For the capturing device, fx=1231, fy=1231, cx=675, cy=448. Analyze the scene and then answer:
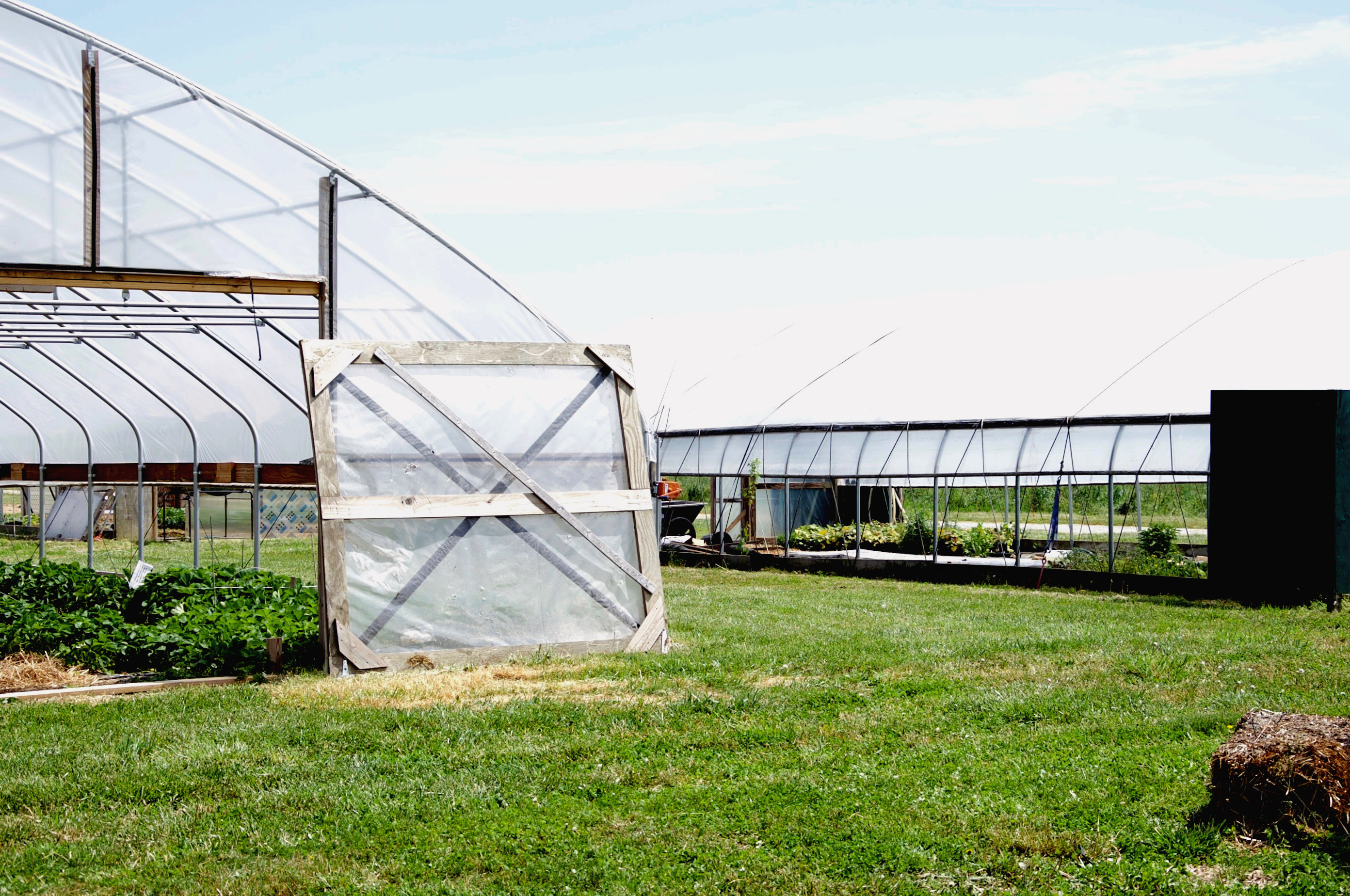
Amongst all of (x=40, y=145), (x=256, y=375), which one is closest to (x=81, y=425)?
(x=256, y=375)

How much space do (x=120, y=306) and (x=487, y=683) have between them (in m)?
5.09

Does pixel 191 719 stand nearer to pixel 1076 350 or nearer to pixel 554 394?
pixel 554 394

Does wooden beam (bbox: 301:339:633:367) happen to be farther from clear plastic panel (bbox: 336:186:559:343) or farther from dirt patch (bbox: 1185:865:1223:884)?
dirt patch (bbox: 1185:865:1223:884)

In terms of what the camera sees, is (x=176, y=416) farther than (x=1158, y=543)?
No

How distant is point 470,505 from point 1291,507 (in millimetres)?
9184

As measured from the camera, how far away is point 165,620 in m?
10.0

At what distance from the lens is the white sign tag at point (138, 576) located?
1127 centimetres

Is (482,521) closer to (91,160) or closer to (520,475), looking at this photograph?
(520,475)

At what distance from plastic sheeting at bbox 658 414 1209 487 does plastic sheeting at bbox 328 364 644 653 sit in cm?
920

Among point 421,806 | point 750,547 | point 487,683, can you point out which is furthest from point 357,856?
point 750,547

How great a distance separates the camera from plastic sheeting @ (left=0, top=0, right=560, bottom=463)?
9688 mm

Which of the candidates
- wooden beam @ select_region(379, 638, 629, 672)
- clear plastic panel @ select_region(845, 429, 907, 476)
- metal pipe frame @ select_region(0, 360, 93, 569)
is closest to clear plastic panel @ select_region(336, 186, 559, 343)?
wooden beam @ select_region(379, 638, 629, 672)

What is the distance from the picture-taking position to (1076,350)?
62.3 ft

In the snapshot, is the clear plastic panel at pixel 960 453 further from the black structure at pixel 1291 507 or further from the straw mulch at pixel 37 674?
the straw mulch at pixel 37 674
